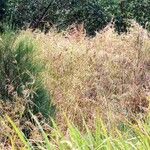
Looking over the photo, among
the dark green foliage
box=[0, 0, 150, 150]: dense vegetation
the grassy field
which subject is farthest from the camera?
the dark green foliage

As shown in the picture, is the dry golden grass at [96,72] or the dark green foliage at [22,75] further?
the dry golden grass at [96,72]

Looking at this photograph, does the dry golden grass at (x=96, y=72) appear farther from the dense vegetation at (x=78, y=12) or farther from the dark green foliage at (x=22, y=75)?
the dense vegetation at (x=78, y=12)

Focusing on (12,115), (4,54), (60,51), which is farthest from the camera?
(60,51)

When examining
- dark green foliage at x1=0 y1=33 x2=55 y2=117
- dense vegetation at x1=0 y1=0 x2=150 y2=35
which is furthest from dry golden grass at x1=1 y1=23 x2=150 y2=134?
dense vegetation at x1=0 y1=0 x2=150 y2=35

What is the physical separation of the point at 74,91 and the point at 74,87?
0.07 meters

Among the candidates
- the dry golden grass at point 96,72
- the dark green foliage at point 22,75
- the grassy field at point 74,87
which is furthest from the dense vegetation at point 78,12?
the dark green foliage at point 22,75

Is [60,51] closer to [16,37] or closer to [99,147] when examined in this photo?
[16,37]

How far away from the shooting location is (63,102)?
6.27 metres

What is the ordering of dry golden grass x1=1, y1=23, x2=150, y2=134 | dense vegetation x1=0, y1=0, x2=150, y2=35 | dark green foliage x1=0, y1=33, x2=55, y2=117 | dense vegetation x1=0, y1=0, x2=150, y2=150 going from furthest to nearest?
dense vegetation x1=0, y1=0, x2=150, y2=35, dry golden grass x1=1, y1=23, x2=150, y2=134, dark green foliage x1=0, y1=33, x2=55, y2=117, dense vegetation x1=0, y1=0, x2=150, y2=150

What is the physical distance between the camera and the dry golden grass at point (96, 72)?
627 centimetres

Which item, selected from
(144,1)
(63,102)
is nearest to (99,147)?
(63,102)

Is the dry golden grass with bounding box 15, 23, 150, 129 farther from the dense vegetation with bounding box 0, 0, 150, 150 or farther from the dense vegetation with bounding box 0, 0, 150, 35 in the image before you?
the dense vegetation with bounding box 0, 0, 150, 35

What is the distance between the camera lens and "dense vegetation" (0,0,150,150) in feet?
9.91

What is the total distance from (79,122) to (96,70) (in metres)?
1.61
